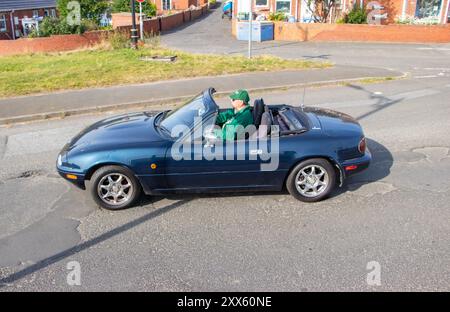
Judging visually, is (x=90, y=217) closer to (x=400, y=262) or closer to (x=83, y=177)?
(x=83, y=177)

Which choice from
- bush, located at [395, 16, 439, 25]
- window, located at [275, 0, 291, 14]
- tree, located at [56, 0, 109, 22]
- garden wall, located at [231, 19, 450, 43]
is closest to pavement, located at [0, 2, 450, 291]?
garden wall, located at [231, 19, 450, 43]

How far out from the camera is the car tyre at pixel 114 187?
4.74 metres

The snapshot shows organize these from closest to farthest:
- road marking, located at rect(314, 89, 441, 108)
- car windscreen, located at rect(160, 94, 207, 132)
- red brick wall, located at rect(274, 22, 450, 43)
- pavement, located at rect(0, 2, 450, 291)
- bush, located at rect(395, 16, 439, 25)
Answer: pavement, located at rect(0, 2, 450, 291) → car windscreen, located at rect(160, 94, 207, 132) → road marking, located at rect(314, 89, 441, 108) → red brick wall, located at rect(274, 22, 450, 43) → bush, located at rect(395, 16, 439, 25)

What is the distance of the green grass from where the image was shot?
38.1 ft

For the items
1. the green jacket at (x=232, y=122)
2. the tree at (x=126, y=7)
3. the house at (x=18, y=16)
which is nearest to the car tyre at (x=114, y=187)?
the green jacket at (x=232, y=122)

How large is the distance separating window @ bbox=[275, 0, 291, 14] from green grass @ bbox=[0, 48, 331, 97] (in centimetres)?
1394

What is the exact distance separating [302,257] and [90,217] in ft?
8.01

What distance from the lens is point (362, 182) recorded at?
5617mm

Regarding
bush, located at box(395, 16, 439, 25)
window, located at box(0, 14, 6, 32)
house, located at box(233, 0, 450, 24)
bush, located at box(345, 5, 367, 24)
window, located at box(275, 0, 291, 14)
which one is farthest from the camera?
window, located at box(0, 14, 6, 32)

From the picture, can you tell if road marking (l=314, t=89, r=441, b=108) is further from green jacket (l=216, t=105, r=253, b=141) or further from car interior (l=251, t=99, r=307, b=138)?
green jacket (l=216, t=105, r=253, b=141)

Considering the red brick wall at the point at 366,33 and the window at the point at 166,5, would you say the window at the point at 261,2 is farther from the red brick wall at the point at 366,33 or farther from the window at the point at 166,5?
the window at the point at 166,5

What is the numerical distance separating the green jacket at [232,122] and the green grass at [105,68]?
7.08 metres

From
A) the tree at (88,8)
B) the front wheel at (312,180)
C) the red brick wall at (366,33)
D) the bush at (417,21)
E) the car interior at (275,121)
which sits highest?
the tree at (88,8)
